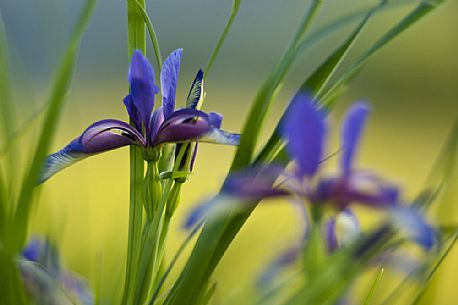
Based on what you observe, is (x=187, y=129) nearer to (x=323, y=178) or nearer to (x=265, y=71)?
(x=323, y=178)

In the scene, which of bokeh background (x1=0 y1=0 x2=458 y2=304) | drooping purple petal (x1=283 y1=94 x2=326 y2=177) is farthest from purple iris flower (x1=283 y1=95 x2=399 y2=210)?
bokeh background (x1=0 y1=0 x2=458 y2=304)

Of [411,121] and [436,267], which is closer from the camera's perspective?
[436,267]

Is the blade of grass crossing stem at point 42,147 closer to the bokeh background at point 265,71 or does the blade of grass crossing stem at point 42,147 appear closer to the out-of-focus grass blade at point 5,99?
the out-of-focus grass blade at point 5,99

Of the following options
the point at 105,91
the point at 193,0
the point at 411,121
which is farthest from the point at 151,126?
the point at 193,0

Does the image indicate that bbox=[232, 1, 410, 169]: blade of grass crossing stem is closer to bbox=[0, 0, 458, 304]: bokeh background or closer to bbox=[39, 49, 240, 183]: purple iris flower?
bbox=[39, 49, 240, 183]: purple iris flower

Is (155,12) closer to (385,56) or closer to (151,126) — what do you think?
(385,56)

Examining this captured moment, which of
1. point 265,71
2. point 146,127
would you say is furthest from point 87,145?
point 265,71
